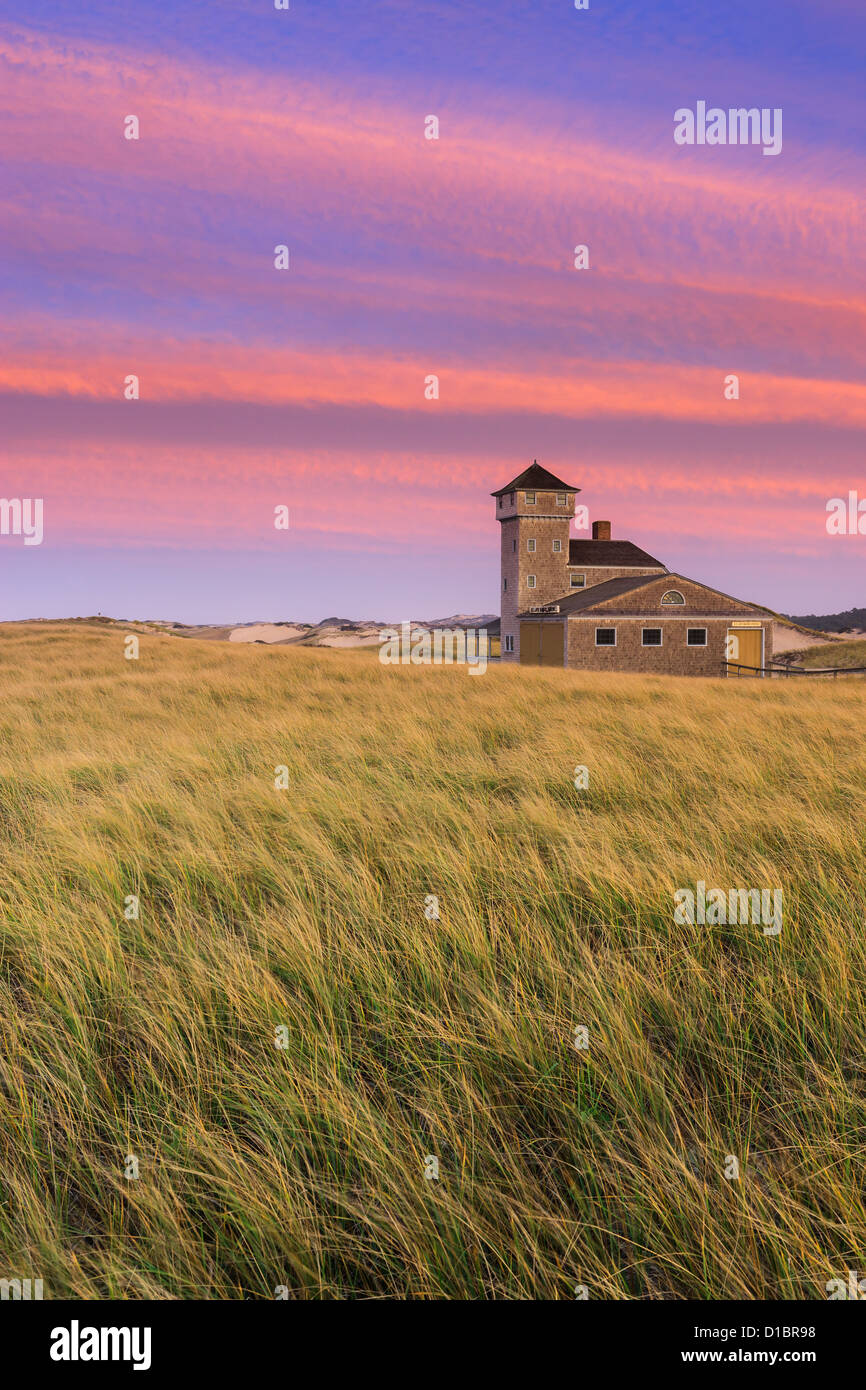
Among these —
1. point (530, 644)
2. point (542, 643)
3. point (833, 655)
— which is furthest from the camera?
point (833, 655)

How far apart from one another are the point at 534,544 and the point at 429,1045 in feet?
153

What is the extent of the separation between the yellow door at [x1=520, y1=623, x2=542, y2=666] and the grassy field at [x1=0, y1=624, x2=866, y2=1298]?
119 ft

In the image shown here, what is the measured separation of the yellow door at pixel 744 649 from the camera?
38312 mm

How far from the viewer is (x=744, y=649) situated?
39062 millimetres

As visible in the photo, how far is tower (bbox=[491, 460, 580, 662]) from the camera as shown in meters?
47.1

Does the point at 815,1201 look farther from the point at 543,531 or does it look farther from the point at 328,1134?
the point at 543,531

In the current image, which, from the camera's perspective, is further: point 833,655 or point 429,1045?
point 833,655

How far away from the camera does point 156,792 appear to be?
657 centimetres

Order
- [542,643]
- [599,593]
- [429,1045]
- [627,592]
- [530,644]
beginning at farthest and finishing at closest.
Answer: [530,644] → [542,643] → [599,593] → [627,592] → [429,1045]

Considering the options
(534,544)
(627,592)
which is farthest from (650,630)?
(534,544)

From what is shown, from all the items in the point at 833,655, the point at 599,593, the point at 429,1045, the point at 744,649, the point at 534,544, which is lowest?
the point at 429,1045

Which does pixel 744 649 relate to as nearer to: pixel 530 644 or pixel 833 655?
pixel 530 644

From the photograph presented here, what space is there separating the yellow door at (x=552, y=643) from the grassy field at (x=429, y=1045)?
33647 millimetres
